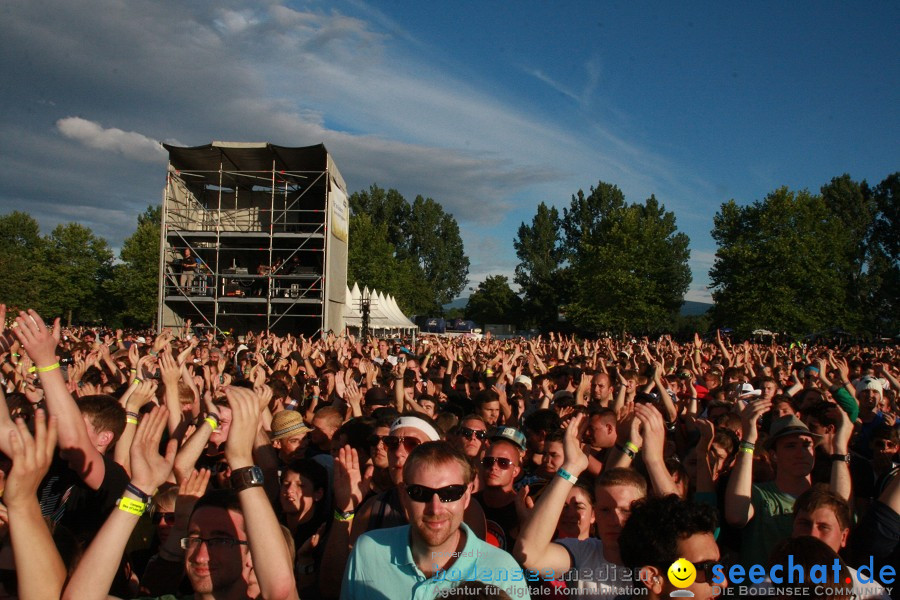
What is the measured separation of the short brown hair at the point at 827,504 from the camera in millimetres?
2717

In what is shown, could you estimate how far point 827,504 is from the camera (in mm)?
2725

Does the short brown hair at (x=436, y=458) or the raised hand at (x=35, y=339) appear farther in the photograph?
the raised hand at (x=35, y=339)

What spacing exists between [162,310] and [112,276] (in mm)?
32360

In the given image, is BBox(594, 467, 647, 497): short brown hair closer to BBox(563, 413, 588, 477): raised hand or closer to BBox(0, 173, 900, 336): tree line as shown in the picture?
BBox(563, 413, 588, 477): raised hand

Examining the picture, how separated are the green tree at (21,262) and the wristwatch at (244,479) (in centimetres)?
2843

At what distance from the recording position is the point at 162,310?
24.5 meters

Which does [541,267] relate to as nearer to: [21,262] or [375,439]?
[21,262]

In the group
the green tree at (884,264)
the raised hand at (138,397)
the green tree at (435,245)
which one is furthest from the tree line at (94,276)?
the green tree at (884,264)

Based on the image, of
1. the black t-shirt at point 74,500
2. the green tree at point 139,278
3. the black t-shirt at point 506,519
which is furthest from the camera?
the green tree at point 139,278

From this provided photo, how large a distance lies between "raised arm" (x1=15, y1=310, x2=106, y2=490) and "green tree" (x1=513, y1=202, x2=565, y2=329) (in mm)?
57297

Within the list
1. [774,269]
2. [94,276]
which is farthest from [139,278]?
[774,269]

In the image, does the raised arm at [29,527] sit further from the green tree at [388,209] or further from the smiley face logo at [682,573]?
the green tree at [388,209]

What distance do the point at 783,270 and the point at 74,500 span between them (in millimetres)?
35234

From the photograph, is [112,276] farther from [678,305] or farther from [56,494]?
[56,494]
